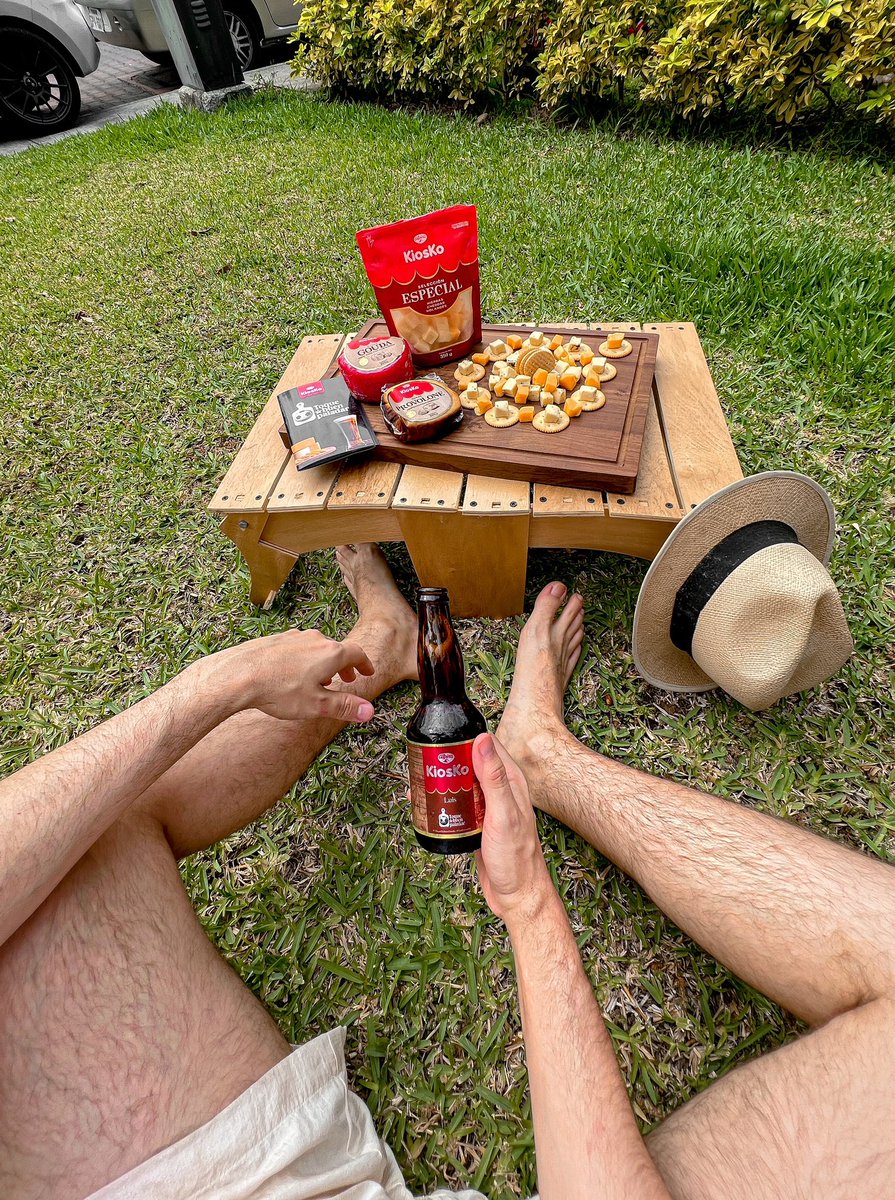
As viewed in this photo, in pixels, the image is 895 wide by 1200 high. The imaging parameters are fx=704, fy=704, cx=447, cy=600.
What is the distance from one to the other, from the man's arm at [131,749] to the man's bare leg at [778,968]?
29.0 inches

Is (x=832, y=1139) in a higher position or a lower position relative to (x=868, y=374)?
higher

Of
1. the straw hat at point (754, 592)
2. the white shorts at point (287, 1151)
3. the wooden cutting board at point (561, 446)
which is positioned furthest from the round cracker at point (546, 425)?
the white shorts at point (287, 1151)

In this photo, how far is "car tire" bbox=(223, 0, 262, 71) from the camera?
24.6ft

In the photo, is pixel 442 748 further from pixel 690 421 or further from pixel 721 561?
pixel 690 421

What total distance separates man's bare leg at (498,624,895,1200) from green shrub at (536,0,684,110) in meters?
5.17

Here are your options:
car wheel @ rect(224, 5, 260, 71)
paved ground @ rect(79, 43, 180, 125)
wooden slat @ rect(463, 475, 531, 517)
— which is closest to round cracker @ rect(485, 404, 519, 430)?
wooden slat @ rect(463, 475, 531, 517)

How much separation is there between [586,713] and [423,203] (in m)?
4.11

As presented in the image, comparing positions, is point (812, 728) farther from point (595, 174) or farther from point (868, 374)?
point (595, 174)

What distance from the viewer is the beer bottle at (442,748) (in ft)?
4.78

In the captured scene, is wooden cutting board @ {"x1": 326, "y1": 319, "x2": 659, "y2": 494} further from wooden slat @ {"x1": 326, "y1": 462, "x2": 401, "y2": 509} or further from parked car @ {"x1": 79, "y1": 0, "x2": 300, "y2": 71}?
parked car @ {"x1": 79, "y1": 0, "x2": 300, "y2": 71}

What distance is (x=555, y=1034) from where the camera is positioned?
1.10 meters

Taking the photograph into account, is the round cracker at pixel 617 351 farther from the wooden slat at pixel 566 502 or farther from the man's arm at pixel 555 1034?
the man's arm at pixel 555 1034

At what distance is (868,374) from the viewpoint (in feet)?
9.98

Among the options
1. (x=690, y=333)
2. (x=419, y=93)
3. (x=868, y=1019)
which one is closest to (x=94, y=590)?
(x=690, y=333)
